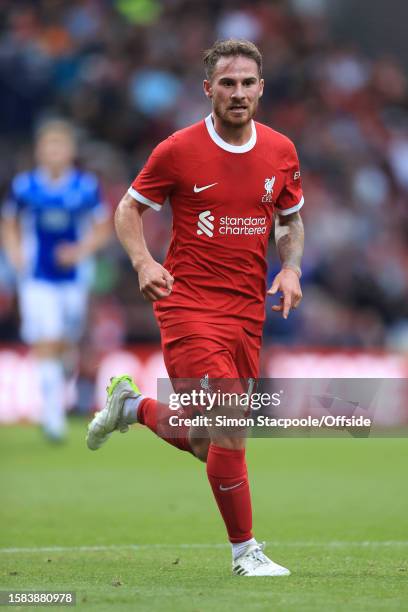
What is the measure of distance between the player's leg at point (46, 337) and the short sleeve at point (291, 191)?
6401 millimetres

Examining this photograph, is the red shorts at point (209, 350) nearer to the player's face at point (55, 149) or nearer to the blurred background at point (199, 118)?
the player's face at point (55, 149)

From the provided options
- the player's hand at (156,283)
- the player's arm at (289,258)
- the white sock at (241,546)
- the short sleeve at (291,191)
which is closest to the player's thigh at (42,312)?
the player's arm at (289,258)

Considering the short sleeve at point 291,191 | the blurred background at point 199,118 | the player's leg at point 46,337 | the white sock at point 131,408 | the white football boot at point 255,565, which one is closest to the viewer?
the white football boot at point 255,565

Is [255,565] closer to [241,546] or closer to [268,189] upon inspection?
[241,546]

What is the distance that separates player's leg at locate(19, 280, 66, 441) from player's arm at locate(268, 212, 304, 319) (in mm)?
6339

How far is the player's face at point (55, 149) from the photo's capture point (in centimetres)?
1276

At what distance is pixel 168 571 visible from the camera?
620 cm

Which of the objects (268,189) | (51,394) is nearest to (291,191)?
(268,189)

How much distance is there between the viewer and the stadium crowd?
17.1 meters

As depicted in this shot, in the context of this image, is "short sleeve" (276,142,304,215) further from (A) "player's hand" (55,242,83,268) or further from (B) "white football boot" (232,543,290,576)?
Answer: (A) "player's hand" (55,242,83,268)

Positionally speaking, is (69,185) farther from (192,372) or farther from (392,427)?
(192,372)

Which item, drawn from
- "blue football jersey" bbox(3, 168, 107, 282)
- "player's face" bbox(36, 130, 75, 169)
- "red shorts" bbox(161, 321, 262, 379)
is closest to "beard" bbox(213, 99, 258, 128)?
"red shorts" bbox(161, 321, 262, 379)

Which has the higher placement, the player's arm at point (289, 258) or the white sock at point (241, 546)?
the player's arm at point (289, 258)

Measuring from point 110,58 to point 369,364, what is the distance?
5815mm
